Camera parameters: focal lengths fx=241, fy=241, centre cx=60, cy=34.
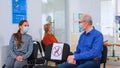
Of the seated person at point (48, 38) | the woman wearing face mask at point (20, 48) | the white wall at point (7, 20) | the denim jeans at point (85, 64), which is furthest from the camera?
the seated person at point (48, 38)

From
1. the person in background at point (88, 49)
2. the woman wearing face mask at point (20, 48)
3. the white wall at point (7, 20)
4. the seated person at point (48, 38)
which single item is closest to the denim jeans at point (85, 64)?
the person in background at point (88, 49)

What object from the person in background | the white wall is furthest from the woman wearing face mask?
the person in background

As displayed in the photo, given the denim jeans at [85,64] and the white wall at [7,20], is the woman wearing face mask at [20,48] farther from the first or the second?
the denim jeans at [85,64]

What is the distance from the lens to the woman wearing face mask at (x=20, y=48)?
4250 millimetres

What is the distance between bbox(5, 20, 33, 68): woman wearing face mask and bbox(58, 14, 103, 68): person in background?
3.14 ft

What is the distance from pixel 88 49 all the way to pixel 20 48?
1.40 m

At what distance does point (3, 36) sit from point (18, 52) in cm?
45

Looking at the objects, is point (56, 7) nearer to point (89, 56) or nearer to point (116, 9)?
point (116, 9)

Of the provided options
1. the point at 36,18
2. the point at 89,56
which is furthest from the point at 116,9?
the point at 89,56

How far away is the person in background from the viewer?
11.2 ft

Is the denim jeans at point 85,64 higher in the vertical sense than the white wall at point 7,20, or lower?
lower

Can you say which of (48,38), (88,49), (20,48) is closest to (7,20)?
(20,48)

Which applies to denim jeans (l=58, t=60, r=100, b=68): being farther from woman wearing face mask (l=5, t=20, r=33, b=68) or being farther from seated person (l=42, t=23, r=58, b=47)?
seated person (l=42, t=23, r=58, b=47)

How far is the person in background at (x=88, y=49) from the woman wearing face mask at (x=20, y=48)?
957mm
